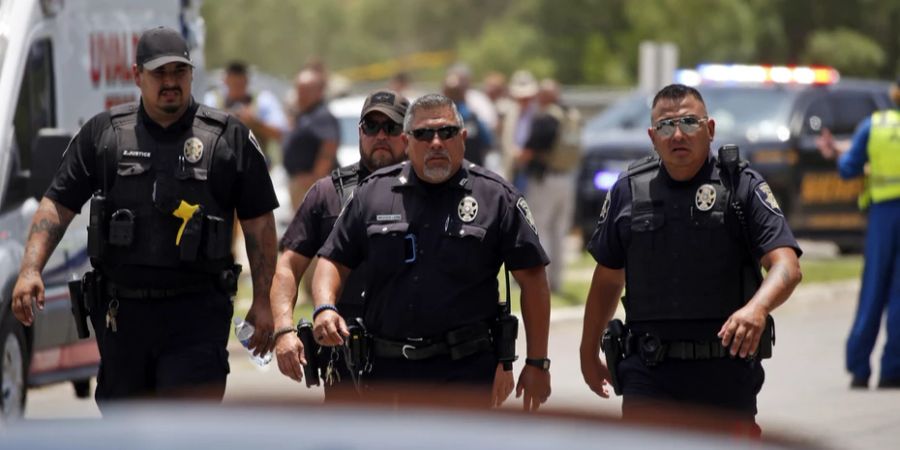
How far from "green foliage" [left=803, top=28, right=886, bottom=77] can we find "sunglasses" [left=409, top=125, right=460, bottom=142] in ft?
133

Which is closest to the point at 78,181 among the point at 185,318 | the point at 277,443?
the point at 185,318

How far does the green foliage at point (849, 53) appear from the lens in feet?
151

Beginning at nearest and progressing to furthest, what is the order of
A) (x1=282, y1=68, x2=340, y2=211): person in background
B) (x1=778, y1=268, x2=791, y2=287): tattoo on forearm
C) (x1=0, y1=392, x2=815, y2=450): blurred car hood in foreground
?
1. (x1=0, y1=392, x2=815, y2=450): blurred car hood in foreground
2. (x1=778, y1=268, x2=791, y2=287): tattoo on forearm
3. (x1=282, y1=68, x2=340, y2=211): person in background

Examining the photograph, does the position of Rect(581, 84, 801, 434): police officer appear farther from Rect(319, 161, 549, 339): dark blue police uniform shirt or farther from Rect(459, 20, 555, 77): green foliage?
Rect(459, 20, 555, 77): green foliage

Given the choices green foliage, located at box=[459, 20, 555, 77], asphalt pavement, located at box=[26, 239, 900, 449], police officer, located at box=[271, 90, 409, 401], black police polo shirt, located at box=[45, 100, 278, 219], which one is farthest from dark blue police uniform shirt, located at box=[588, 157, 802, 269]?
green foliage, located at box=[459, 20, 555, 77]

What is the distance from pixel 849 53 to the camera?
46.3 metres

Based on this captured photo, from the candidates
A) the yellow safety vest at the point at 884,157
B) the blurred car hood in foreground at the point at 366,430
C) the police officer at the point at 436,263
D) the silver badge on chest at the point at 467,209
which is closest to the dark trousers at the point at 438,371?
the police officer at the point at 436,263

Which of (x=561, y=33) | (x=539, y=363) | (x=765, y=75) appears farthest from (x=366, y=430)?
(x=561, y=33)

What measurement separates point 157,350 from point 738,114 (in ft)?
43.0

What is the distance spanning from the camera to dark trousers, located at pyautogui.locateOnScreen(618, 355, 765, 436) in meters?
5.98

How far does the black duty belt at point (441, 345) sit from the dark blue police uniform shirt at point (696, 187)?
52 centimetres

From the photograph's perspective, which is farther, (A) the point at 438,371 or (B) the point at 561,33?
(B) the point at 561,33

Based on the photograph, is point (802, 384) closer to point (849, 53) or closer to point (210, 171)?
point (210, 171)

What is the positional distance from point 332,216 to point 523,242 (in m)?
0.81
